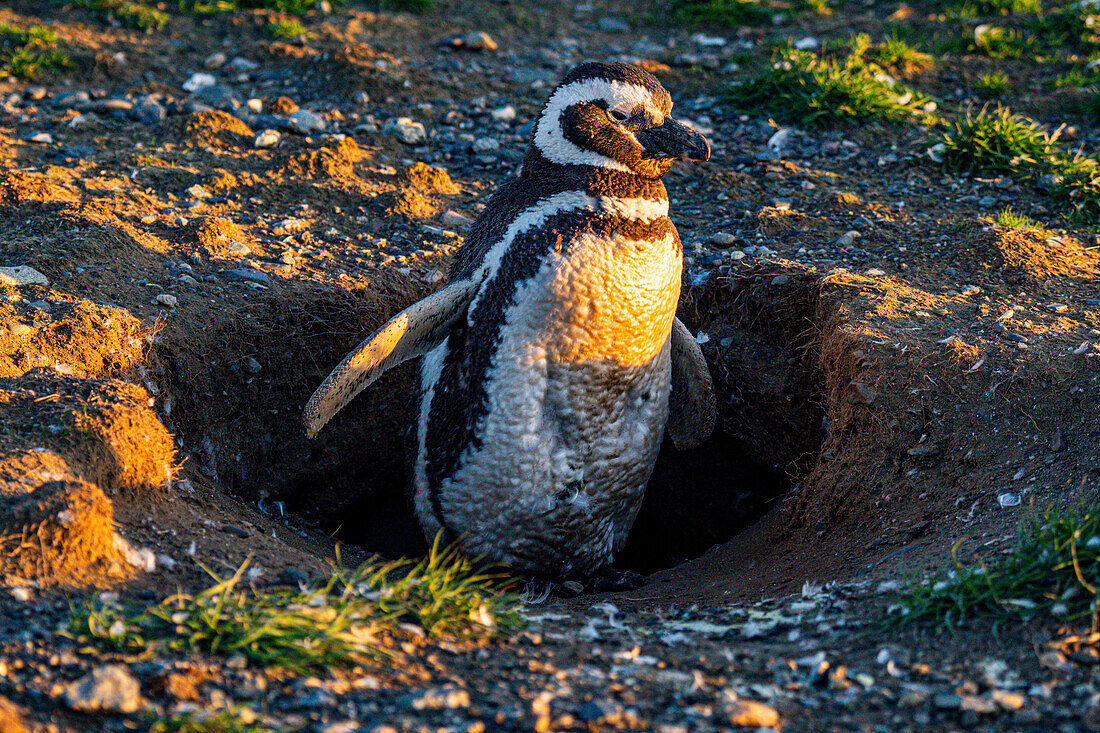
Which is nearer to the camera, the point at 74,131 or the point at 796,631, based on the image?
the point at 796,631

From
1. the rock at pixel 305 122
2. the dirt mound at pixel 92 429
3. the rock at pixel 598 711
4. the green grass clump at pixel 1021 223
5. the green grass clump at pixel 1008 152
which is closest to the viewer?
the rock at pixel 598 711

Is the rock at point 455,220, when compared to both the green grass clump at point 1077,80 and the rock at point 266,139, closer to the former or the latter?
the rock at point 266,139

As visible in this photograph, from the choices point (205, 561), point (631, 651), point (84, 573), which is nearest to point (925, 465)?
point (631, 651)

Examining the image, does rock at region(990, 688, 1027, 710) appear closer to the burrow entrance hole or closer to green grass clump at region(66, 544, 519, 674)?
green grass clump at region(66, 544, 519, 674)

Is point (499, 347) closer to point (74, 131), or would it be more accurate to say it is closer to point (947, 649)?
point (947, 649)

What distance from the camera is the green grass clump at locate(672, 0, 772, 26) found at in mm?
6848

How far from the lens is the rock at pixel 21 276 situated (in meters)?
3.50

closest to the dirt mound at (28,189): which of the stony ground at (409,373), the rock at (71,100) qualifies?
the stony ground at (409,373)

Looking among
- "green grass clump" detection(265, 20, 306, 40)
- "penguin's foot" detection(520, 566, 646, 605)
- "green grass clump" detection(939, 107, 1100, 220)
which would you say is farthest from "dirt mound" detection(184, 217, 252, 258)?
"green grass clump" detection(939, 107, 1100, 220)

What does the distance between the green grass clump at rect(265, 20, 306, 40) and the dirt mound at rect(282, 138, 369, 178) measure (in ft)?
5.43

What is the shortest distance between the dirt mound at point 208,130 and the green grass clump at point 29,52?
112 centimetres

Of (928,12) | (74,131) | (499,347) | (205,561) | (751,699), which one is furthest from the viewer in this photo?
(928,12)

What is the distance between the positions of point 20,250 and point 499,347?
6.67 ft

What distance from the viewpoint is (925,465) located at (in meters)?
3.28
